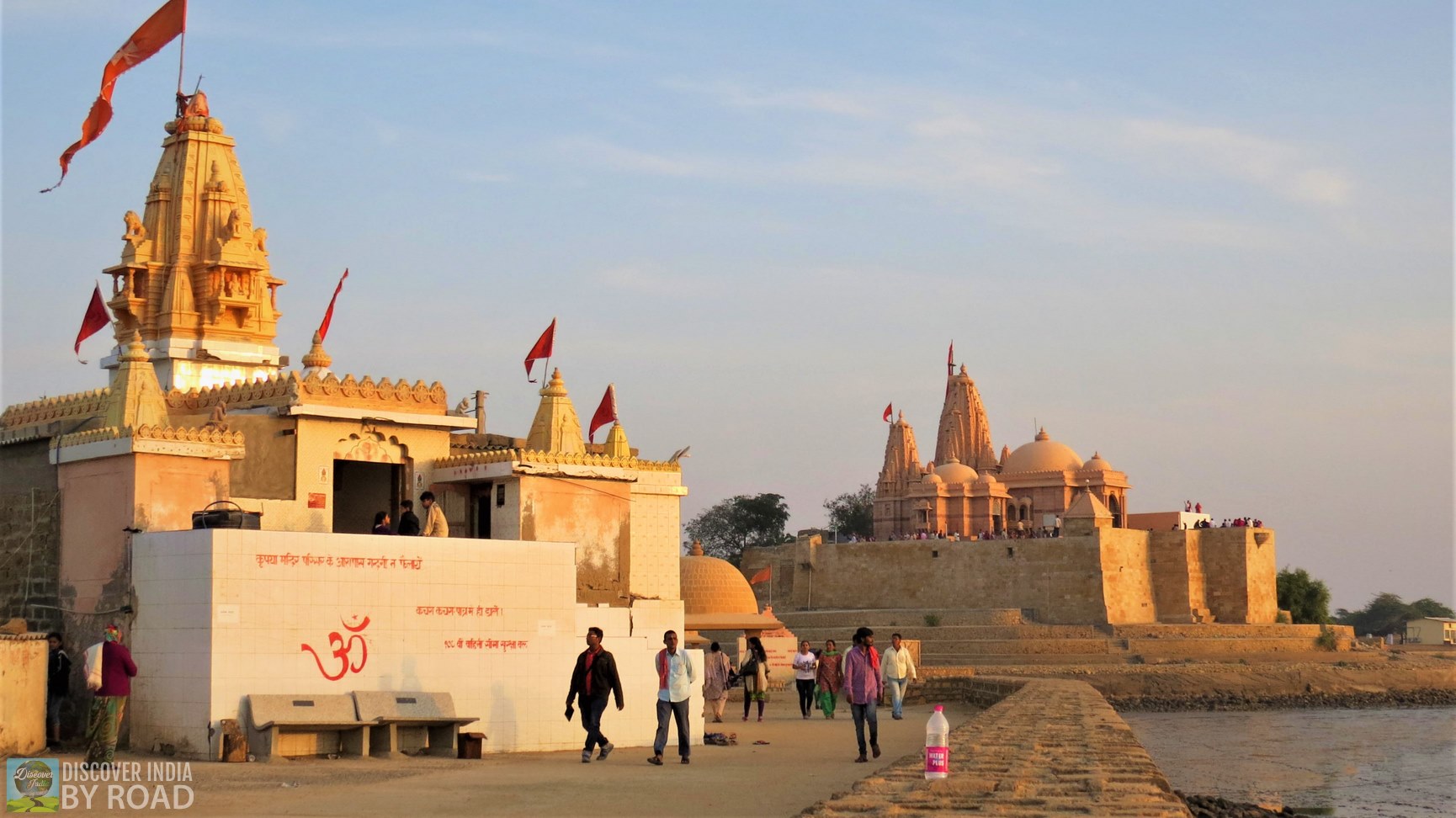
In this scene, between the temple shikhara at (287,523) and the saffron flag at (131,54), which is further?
the saffron flag at (131,54)

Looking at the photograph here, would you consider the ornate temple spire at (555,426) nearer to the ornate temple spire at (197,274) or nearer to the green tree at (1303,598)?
the ornate temple spire at (197,274)

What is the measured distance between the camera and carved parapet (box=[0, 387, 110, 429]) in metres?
16.9

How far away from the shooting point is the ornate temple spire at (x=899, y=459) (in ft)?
215

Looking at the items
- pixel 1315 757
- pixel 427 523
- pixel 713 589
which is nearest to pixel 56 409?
pixel 427 523

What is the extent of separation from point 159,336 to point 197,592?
9.40 meters

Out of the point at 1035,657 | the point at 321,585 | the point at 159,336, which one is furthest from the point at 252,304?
the point at 1035,657

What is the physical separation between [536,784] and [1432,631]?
75.7m

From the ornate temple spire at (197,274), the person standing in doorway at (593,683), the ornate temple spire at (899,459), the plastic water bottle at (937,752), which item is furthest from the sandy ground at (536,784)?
the ornate temple spire at (899,459)

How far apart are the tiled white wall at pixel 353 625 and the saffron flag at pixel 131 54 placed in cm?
757

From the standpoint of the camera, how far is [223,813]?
9.52 metres

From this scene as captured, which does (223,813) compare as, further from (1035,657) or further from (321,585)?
(1035,657)

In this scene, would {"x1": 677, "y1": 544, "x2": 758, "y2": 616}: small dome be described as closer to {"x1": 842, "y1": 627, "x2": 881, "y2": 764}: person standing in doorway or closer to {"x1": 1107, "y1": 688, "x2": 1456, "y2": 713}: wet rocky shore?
{"x1": 1107, "y1": 688, "x2": 1456, "y2": 713}: wet rocky shore

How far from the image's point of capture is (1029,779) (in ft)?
30.8

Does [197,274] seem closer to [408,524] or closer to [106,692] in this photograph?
[408,524]
